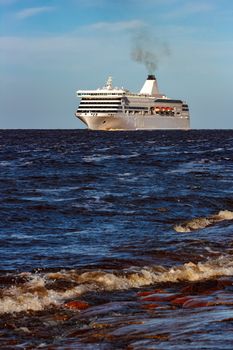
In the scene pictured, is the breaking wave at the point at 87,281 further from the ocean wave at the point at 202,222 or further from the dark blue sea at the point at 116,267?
the ocean wave at the point at 202,222

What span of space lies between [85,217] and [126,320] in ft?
42.0

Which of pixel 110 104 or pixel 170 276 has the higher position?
pixel 110 104

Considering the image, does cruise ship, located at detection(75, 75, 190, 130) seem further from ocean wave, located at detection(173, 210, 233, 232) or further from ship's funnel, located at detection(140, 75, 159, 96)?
ocean wave, located at detection(173, 210, 233, 232)

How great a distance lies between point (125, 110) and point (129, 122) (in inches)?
119

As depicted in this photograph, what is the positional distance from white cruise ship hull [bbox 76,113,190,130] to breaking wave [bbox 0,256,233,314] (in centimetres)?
14017

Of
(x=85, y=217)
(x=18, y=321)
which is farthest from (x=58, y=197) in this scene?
(x=18, y=321)

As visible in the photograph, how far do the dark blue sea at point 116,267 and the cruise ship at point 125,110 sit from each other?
406 feet

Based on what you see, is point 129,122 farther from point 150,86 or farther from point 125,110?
point 150,86

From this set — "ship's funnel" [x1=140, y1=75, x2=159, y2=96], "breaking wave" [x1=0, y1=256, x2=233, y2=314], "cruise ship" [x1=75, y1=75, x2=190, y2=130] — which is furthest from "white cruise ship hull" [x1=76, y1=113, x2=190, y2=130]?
"breaking wave" [x1=0, y1=256, x2=233, y2=314]

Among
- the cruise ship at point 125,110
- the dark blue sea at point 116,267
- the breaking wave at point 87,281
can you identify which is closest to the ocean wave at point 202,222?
the dark blue sea at point 116,267

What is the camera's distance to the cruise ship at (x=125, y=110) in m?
155

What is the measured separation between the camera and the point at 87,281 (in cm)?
1277

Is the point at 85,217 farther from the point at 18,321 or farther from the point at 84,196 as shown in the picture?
the point at 18,321

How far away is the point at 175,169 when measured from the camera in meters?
42.9
